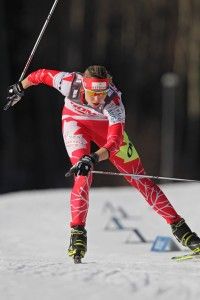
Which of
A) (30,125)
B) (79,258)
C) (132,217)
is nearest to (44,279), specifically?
(79,258)

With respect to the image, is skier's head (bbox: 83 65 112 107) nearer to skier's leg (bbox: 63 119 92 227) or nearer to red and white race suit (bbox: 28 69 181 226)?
red and white race suit (bbox: 28 69 181 226)

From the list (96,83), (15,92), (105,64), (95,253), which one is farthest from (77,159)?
(105,64)

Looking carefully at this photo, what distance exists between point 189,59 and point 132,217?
98.1 ft

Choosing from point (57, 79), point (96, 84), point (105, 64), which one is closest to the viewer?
point (96, 84)

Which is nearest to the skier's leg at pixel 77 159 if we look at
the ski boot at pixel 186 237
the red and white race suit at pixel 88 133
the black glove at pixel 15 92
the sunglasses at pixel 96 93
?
the red and white race suit at pixel 88 133

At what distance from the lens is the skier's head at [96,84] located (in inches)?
245

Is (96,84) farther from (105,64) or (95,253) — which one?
(105,64)

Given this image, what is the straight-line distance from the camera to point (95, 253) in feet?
24.7

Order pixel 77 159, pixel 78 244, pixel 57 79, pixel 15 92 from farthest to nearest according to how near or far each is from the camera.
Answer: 1. pixel 15 92
2. pixel 57 79
3. pixel 77 159
4. pixel 78 244

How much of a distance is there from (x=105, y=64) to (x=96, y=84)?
3032 centimetres

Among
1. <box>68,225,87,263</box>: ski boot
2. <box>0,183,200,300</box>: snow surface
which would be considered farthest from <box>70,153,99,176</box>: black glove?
<box>0,183,200,300</box>: snow surface

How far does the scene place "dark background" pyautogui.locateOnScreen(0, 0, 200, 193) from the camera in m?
29.8

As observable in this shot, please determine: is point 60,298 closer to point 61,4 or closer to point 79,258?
point 79,258

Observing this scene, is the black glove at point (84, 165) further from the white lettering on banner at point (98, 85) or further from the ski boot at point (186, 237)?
the ski boot at point (186, 237)
